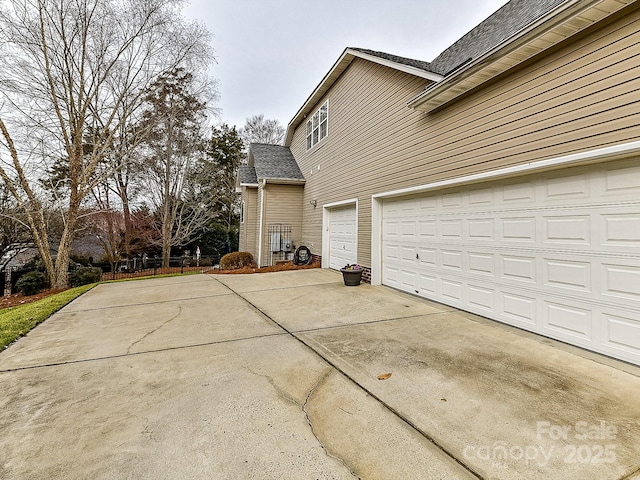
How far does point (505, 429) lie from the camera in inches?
83.0

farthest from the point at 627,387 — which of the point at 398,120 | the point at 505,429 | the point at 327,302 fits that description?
the point at 398,120

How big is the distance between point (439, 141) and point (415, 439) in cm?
517

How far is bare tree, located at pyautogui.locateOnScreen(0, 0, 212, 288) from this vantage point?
372 inches

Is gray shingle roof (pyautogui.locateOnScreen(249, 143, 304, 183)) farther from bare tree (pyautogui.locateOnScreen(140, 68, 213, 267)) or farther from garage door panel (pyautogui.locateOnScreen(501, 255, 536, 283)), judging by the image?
garage door panel (pyautogui.locateOnScreen(501, 255, 536, 283))

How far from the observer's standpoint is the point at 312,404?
2455mm

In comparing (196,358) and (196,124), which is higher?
(196,124)

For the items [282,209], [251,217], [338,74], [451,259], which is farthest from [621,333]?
[251,217]

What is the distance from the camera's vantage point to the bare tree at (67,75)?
945 centimetres

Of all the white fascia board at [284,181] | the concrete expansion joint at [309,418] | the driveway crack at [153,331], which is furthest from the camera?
the white fascia board at [284,181]

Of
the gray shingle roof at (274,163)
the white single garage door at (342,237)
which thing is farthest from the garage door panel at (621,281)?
the gray shingle roof at (274,163)

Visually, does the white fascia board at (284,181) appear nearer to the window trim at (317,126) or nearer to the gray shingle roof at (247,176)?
the window trim at (317,126)

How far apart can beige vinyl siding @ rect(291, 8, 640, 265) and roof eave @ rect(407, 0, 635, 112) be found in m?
0.14

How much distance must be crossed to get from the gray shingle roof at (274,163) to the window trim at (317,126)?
4.83 ft

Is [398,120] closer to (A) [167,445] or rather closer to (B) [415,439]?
(B) [415,439]
